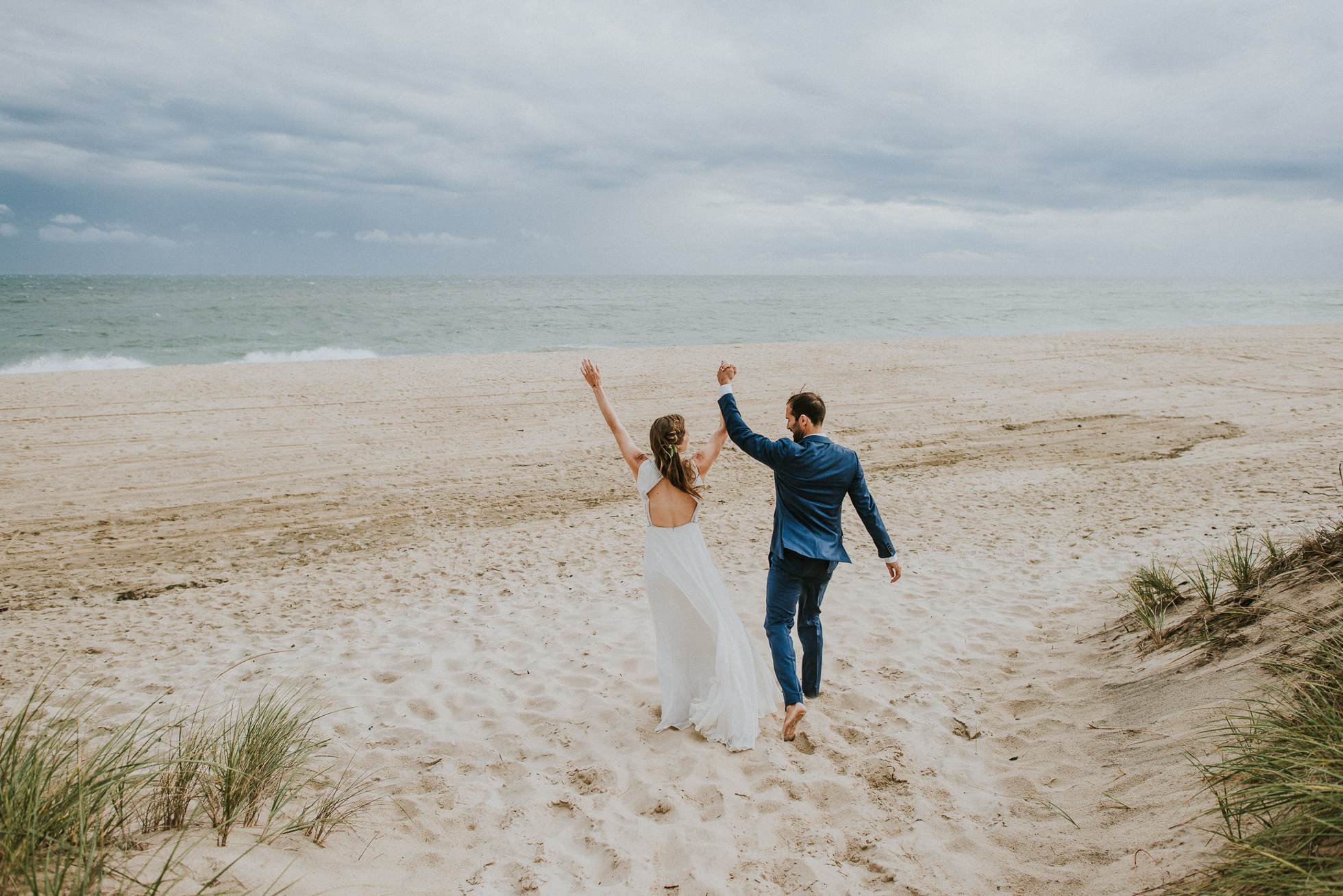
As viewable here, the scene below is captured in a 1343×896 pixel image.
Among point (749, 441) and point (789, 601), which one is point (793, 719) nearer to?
Answer: point (789, 601)

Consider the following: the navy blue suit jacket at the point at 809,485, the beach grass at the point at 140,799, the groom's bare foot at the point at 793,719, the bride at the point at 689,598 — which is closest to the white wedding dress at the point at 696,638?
the bride at the point at 689,598

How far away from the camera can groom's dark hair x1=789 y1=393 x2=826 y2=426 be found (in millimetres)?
4012

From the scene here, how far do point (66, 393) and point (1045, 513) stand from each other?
18224 mm

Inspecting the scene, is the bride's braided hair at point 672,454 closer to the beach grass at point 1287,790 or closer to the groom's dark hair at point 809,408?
the groom's dark hair at point 809,408

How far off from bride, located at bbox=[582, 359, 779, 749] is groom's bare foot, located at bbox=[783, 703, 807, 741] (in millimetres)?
168

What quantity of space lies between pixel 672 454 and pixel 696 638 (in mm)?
1094

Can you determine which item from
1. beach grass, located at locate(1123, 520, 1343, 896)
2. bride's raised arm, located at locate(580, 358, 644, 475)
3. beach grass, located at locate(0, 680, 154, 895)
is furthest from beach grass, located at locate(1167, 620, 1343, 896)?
beach grass, located at locate(0, 680, 154, 895)

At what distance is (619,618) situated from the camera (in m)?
5.99

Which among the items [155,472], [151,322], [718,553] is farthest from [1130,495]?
[151,322]

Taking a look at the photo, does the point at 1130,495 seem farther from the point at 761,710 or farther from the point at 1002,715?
the point at 761,710

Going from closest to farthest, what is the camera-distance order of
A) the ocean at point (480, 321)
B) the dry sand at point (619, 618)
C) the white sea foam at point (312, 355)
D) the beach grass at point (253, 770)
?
the beach grass at point (253, 770) → the dry sand at point (619, 618) → the white sea foam at point (312, 355) → the ocean at point (480, 321)

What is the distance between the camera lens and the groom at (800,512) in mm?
3959

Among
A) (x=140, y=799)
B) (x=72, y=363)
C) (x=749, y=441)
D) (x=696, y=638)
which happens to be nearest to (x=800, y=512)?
(x=749, y=441)

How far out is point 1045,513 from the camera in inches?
324
